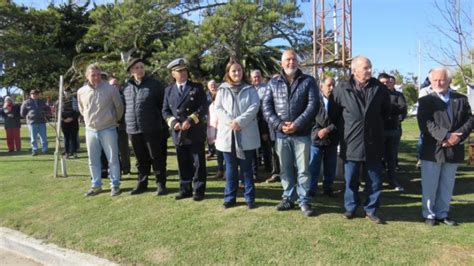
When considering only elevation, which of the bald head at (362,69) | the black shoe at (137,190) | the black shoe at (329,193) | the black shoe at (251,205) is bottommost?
the black shoe at (329,193)

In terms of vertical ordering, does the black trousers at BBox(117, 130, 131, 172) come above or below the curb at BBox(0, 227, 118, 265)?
above

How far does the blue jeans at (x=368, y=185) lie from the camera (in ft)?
16.2

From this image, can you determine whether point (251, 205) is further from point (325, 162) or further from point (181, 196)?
point (325, 162)

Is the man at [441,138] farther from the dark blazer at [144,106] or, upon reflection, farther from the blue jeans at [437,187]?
the dark blazer at [144,106]

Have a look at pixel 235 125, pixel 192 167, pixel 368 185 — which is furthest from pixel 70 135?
pixel 368 185

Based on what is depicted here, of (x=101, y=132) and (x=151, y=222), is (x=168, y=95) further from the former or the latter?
(x=151, y=222)

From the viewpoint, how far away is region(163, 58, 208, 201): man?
5863 millimetres

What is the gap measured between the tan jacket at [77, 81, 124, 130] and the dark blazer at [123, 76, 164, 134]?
0.92 ft

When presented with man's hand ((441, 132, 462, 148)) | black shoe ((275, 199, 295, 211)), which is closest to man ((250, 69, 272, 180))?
black shoe ((275, 199, 295, 211))

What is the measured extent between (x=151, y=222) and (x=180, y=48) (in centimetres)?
577

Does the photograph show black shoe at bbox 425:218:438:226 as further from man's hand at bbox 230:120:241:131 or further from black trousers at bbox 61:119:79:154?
black trousers at bbox 61:119:79:154

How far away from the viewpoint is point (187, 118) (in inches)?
229

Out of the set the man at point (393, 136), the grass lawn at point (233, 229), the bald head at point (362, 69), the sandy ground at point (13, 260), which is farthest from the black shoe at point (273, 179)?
the sandy ground at point (13, 260)

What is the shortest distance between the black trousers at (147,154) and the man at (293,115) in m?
1.95
